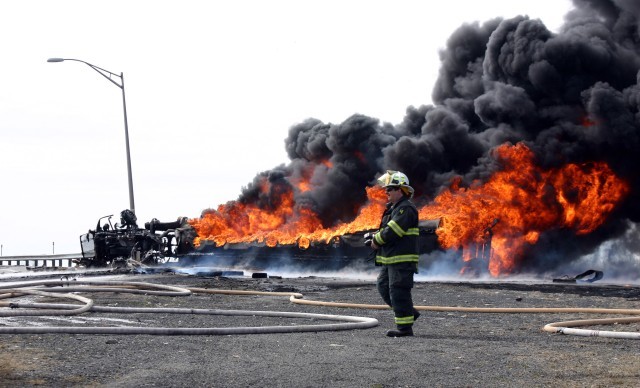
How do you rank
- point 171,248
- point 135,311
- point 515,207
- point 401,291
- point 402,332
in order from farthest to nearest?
point 171,248
point 515,207
point 135,311
point 401,291
point 402,332

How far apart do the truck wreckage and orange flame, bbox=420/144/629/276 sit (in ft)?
13.8

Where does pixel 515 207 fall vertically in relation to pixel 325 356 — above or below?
above

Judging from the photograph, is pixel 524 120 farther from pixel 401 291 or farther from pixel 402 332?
pixel 402 332

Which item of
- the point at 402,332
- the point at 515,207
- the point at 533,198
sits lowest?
the point at 402,332

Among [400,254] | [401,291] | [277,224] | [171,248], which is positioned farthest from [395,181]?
[277,224]

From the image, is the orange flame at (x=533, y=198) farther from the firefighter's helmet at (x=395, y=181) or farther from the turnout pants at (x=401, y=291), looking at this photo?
the turnout pants at (x=401, y=291)

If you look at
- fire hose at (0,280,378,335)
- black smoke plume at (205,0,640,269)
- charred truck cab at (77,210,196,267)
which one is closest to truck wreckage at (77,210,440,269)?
charred truck cab at (77,210,196,267)

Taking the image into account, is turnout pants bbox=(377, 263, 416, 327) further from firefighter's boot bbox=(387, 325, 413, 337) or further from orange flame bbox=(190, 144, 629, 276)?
orange flame bbox=(190, 144, 629, 276)

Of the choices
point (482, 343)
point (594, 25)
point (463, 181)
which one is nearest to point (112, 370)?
point (482, 343)

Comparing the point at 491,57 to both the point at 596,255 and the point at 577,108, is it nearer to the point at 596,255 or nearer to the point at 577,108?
the point at 577,108

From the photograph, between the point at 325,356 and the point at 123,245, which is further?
the point at 123,245

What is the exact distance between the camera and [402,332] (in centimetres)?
949

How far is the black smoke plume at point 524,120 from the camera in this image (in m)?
28.5

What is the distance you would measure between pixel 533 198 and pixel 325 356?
21.6 meters
